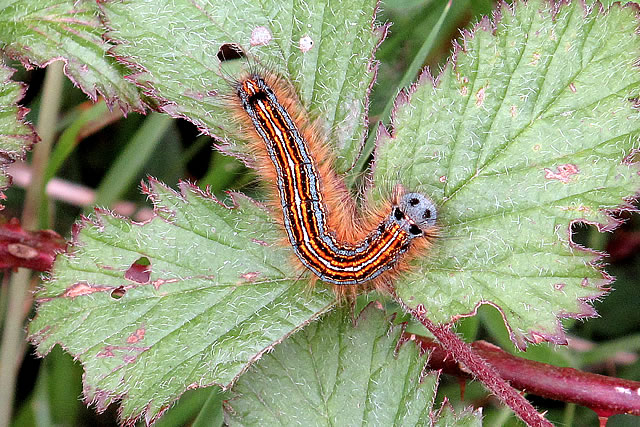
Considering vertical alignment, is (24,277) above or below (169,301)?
below

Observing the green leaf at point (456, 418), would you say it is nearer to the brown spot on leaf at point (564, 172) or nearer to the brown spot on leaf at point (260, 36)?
the brown spot on leaf at point (564, 172)

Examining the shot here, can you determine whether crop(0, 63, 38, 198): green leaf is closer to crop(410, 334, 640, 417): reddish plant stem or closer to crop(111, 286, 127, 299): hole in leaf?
crop(111, 286, 127, 299): hole in leaf

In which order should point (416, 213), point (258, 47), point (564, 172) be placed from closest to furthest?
point (564, 172) < point (416, 213) < point (258, 47)

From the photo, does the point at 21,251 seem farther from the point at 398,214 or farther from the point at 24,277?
the point at 398,214

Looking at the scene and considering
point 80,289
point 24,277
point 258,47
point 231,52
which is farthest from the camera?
point 24,277

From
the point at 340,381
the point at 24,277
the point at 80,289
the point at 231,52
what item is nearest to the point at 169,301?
the point at 80,289

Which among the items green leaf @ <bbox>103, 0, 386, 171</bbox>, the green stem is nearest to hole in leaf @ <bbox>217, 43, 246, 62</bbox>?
green leaf @ <bbox>103, 0, 386, 171</bbox>

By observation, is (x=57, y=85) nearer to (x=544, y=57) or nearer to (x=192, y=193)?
(x=192, y=193)
